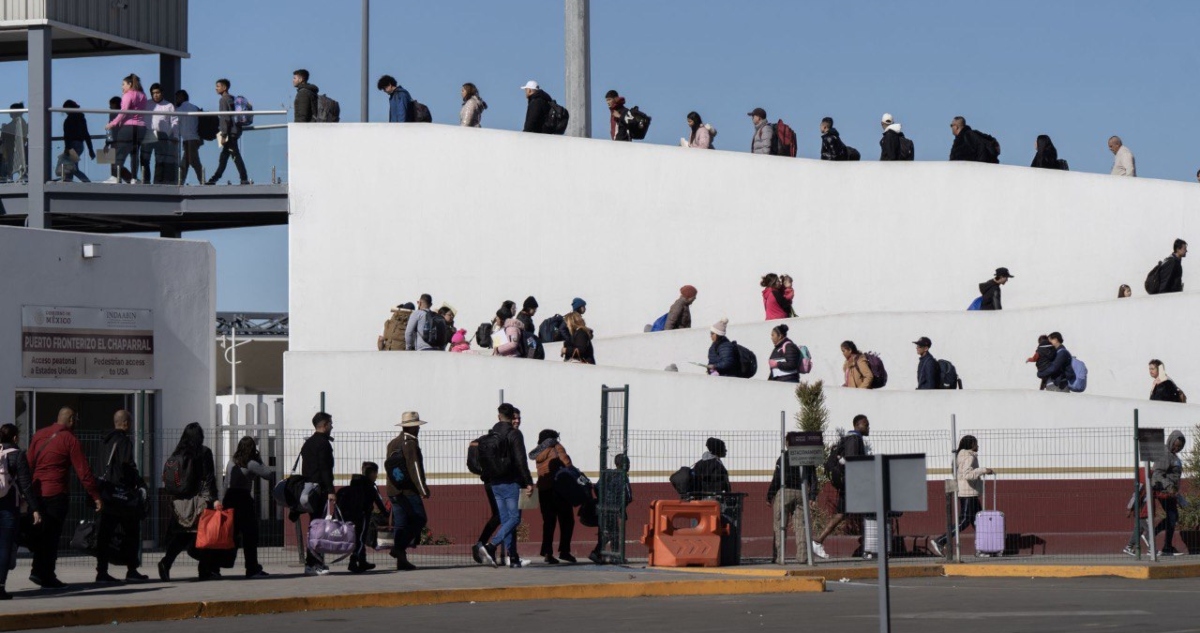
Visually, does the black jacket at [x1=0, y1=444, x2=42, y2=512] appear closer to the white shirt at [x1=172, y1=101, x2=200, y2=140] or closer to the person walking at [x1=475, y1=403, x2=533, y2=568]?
the person walking at [x1=475, y1=403, x2=533, y2=568]

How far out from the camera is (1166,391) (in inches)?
1056

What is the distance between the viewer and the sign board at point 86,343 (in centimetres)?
2291

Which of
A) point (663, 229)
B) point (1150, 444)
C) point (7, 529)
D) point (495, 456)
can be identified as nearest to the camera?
point (7, 529)

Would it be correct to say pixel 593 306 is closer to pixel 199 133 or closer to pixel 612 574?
pixel 199 133

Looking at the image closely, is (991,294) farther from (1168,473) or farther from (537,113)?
(537,113)

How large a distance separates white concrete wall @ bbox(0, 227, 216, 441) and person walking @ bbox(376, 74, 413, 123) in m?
6.67

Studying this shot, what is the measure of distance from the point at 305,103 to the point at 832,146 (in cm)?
887

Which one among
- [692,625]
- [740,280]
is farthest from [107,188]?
[692,625]

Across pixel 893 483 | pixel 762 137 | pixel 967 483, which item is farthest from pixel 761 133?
pixel 893 483

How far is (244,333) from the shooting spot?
58.8 metres

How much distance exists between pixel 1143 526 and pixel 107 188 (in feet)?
53.6

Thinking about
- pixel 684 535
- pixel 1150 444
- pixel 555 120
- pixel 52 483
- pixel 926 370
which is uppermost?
pixel 555 120

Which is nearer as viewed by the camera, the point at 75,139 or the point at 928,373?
the point at 928,373

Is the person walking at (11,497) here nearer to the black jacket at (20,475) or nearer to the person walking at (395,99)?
the black jacket at (20,475)
